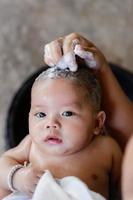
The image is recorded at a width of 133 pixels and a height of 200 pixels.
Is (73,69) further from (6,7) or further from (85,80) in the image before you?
(6,7)

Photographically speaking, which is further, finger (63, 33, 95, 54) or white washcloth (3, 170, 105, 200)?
finger (63, 33, 95, 54)

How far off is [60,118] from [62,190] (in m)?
0.13

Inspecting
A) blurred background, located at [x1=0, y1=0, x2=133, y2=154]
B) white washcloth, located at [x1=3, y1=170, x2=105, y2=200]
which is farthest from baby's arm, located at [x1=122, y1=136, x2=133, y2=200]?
blurred background, located at [x1=0, y1=0, x2=133, y2=154]

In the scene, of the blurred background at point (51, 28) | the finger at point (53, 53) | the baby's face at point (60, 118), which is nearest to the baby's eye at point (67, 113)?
the baby's face at point (60, 118)

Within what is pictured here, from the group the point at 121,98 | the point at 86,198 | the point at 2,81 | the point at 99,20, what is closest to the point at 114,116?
the point at 121,98

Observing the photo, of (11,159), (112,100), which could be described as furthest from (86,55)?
(11,159)

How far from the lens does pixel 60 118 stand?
94 centimetres

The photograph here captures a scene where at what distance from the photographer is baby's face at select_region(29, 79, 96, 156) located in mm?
927

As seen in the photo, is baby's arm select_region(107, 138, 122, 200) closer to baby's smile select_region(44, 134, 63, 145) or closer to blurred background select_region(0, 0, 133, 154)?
baby's smile select_region(44, 134, 63, 145)

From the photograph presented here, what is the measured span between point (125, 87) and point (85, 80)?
0.99 feet

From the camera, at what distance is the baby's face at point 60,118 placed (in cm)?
93

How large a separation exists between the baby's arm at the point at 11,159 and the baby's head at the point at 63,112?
0.08 m

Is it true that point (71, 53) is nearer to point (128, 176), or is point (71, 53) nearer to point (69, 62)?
point (69, 62)

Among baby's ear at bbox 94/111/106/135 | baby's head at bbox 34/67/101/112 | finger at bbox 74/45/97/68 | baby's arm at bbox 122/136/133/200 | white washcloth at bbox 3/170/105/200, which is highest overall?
finger at bbox 74/45/97/68
